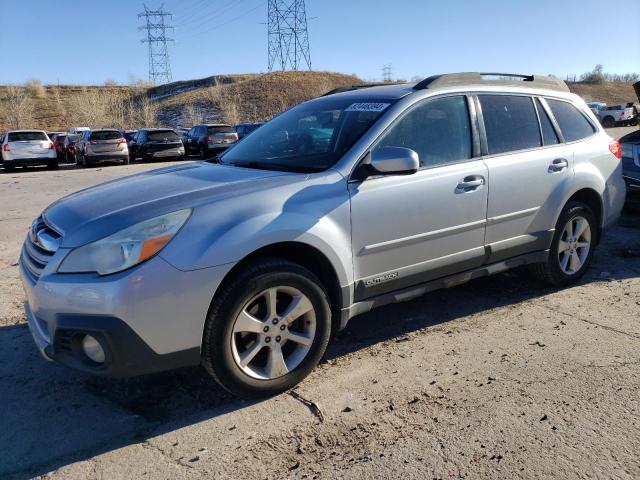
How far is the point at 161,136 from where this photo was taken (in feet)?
78.6

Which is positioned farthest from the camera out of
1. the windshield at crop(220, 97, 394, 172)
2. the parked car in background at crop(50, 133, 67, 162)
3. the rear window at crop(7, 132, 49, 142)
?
the parked car in background at crop(50, 133, 67, 162)

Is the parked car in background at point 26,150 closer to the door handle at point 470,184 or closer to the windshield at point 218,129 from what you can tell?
the windshield at point 218,129

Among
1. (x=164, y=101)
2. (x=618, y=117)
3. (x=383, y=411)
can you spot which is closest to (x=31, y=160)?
(x=383, y=411)

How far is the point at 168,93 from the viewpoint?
229ft

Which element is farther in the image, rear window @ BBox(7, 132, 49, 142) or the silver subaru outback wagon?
rear window @ BBox(7, 132, 49, 142)

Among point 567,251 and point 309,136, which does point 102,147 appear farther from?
point 567,251

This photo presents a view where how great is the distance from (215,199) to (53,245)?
885 millimetres

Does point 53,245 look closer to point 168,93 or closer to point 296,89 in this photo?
point 296,89

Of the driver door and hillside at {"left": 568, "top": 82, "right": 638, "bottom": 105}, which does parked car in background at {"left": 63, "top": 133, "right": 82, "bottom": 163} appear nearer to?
the driver door

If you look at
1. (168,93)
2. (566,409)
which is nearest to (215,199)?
(566,409)

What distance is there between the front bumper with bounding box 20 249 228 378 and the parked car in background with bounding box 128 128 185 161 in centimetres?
2191

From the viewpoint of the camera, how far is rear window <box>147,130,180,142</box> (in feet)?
78.1

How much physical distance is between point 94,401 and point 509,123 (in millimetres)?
3564

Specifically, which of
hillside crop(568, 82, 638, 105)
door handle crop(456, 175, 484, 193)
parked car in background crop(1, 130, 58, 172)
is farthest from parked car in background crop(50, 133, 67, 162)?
hillside crop(568, 82, 638, 105)
